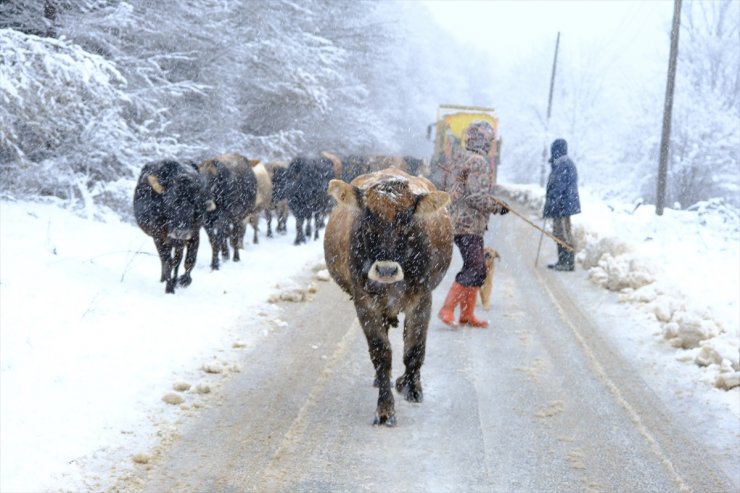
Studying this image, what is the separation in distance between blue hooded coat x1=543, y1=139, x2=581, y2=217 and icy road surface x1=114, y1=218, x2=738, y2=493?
16.8 ft

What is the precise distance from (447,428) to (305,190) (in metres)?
11.2

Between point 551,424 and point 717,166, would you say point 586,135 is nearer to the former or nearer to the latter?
point 717,166

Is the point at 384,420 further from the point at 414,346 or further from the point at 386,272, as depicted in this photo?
the point at 386,272

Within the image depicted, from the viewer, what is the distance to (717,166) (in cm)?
2958

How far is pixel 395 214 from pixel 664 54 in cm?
3329

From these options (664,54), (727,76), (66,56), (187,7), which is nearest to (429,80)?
(664,54)

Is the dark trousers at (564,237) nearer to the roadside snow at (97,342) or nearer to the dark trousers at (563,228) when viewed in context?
the dark trousers at (563,228)

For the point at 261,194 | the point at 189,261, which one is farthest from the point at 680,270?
the point at 261,194

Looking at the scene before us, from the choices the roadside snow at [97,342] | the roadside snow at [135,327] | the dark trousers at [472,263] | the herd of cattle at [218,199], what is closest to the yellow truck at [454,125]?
the herd of cattle at [218,199]

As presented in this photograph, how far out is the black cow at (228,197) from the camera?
491 inches

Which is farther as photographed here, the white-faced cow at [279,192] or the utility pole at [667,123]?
the utility pole at [667,123]

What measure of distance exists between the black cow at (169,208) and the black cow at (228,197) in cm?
183

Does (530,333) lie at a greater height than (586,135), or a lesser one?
lesser

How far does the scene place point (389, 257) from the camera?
5.14 metres
